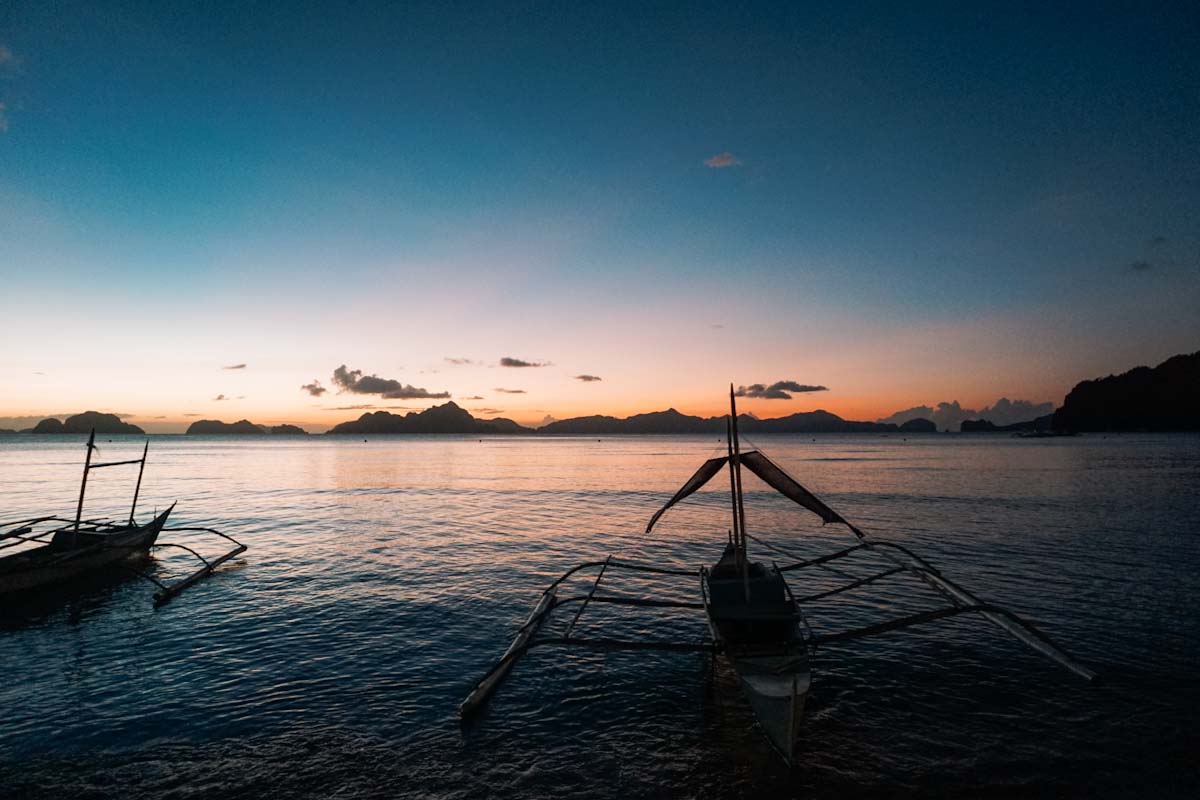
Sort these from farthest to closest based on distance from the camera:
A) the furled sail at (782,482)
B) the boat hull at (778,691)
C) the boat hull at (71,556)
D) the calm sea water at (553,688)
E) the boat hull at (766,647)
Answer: the boat hull at (71,556) < the furled sail at (782,482) < the calm sea water at (553,688) < the boat hull at (766,647) < the boat hull at (778,691)

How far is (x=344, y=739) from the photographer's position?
12.7 m

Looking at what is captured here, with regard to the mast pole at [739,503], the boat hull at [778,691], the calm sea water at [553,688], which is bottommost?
the calm sea water at [553,688]

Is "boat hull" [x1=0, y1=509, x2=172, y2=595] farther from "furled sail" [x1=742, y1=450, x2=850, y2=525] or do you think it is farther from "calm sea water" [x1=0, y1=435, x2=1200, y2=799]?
"furled sail" [x1=742, y1=450, x2=850, y2=525]

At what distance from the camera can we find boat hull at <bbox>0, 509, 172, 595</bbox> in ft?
76.4

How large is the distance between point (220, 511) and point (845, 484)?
73334 mm

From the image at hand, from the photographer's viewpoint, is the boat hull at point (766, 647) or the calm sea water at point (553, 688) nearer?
the boat hull at point (766, 647)

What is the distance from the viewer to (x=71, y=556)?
2541 cm

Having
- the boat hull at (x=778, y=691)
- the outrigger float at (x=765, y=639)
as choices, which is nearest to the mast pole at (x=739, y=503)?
the outrigger float at (x=765, y=639)

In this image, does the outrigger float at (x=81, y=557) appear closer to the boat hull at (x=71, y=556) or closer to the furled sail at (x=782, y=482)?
the boat hull at (x=71, y=556)

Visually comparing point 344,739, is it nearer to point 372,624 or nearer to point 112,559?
point 372,624

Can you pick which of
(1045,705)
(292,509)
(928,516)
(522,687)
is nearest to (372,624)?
(522,687)

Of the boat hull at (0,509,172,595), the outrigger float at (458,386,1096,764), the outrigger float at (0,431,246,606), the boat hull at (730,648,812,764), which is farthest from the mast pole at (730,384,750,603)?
the boat hull at (0,509,172,595)

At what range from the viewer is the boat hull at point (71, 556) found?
2330cm

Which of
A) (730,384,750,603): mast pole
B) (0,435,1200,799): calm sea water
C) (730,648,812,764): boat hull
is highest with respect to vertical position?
(730,384,750,603): mast pole
